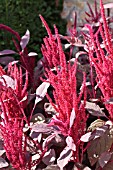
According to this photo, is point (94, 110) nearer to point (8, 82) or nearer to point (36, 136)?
point (36, 136)

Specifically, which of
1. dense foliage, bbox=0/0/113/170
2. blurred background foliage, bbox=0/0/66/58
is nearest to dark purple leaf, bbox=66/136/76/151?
dense foliage, bbox=0/0/113/170

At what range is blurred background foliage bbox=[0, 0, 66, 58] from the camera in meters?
2.68

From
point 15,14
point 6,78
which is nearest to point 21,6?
point 15,14

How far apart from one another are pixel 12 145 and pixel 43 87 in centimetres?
34

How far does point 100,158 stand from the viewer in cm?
137

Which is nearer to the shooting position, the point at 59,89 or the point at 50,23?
Result: the point at 59,89

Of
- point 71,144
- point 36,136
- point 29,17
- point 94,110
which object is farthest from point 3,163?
point 29,17

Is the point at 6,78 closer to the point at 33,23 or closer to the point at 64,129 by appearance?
the point at 64,129

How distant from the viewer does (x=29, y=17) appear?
108 inches

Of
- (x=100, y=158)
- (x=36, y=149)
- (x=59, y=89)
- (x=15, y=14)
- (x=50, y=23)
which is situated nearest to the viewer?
(x=59, y=89)

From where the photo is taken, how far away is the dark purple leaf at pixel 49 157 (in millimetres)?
1415

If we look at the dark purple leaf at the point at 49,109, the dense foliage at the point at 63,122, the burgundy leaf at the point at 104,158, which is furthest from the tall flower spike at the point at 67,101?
the dark purple leaf at the point at 49,109

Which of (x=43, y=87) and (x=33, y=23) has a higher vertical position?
(x=33, y=23)

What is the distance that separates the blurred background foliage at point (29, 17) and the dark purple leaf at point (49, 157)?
135 cm
